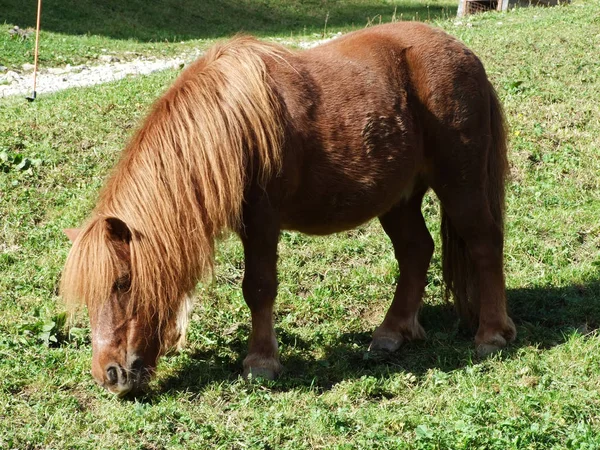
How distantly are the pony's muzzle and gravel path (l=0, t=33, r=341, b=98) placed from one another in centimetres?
726

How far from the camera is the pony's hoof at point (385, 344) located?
5.45 m

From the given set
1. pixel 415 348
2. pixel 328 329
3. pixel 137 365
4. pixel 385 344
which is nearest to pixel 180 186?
pixel 137 365

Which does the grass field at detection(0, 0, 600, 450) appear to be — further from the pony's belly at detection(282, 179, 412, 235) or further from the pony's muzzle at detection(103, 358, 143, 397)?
the pony's belly at detection(282, 179, 412, 235)

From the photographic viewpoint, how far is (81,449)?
404 centimetres

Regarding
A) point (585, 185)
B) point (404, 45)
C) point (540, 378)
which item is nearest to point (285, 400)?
point (540, 378)

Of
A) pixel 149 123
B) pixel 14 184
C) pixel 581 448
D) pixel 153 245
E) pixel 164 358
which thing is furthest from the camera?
pixel 14 184

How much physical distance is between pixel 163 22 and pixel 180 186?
16755 millimetres

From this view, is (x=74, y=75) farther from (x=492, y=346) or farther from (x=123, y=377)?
(x=492, y=346)

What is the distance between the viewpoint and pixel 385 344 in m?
5.48

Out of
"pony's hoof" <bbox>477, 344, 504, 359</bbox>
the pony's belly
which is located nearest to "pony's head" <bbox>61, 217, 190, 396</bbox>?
the pony's belly

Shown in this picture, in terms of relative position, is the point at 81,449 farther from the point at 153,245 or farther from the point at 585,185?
the point at 585,185

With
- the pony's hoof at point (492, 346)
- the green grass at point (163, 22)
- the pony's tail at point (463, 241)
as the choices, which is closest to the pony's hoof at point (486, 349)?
the pony's hoof at point (492, 346)

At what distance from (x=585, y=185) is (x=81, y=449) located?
5650 millimetres

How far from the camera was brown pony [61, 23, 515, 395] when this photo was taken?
4.41 m
